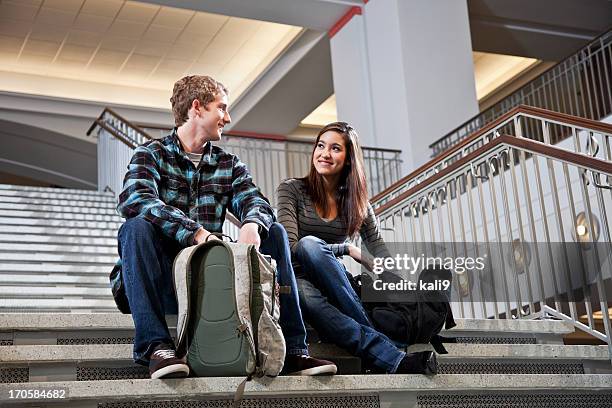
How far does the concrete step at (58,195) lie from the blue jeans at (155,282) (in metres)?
5.51

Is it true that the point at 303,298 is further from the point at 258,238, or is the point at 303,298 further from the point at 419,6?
the point at 419,6

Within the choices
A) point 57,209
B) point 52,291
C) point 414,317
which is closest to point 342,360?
point 414,317

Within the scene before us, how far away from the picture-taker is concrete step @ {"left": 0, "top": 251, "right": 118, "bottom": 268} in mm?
6367

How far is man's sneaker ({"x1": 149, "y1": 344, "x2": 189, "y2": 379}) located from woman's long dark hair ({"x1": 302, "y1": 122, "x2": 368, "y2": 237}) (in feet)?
3.80

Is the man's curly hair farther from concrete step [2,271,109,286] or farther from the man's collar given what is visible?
concrete step [2,271,109,286]

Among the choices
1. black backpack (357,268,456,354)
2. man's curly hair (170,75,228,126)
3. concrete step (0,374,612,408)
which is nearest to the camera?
concrete step (0,374,612,408)

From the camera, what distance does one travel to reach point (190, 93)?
3264 millimetres

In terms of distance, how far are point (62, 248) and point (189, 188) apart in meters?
3.96

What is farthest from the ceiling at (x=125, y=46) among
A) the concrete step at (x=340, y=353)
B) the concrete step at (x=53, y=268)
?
the concrete step at (x=340, y=353)

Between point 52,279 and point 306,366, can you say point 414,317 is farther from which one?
point 52,279

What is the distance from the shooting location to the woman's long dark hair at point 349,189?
3.55 m

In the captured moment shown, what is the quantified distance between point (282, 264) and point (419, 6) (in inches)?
287

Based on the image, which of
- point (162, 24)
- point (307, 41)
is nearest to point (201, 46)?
point (162, 24)

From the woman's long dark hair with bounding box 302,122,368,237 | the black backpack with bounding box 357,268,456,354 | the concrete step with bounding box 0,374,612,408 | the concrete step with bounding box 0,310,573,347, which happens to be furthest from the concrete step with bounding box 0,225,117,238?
the concrete step with bounding box 0,374,612,408
